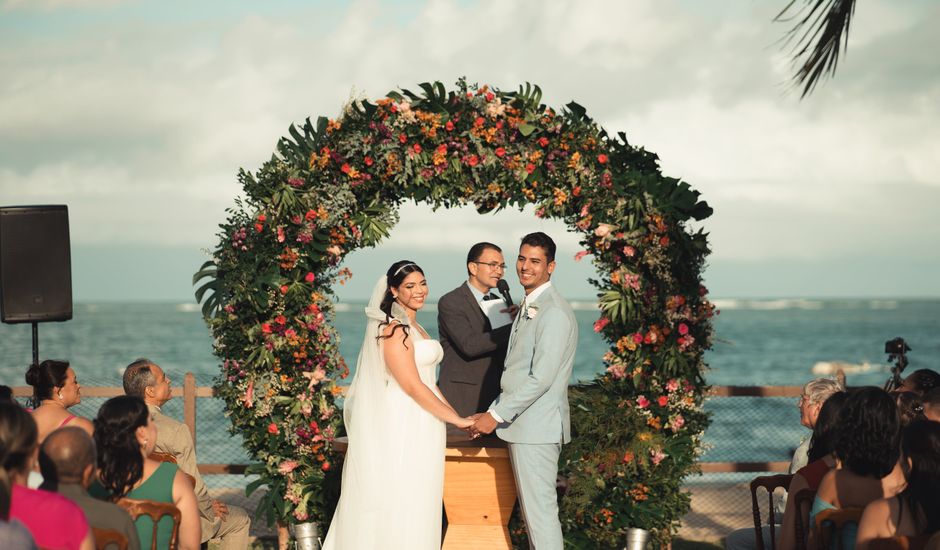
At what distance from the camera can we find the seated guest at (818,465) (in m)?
4.38

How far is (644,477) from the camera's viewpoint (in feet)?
23.0

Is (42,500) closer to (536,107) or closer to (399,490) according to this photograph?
(399,490)

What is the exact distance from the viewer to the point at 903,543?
3.55 meters

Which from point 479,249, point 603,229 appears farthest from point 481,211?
point 603,229

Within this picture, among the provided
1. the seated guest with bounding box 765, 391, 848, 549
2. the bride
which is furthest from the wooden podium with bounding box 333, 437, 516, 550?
the seated guest with bounding box 765, 391, 848, 549

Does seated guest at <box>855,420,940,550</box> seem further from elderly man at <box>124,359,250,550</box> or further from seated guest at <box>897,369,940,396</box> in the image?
elderly man at <box>124,359,250,550</box>

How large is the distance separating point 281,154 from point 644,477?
343cm

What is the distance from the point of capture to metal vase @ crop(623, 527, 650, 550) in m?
6.92

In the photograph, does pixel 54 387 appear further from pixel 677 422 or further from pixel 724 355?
pixel 724 355

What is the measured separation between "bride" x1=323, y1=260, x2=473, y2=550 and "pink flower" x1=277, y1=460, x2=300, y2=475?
1228mm

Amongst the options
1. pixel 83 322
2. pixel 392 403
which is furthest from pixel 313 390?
pixel 83 322

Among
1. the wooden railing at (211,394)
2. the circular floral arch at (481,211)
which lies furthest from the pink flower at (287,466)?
the wooden railing at (211,394)

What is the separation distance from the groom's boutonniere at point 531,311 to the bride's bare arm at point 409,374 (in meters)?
0.69

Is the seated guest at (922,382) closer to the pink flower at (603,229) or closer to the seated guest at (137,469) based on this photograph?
the pink flower at (603,229)
